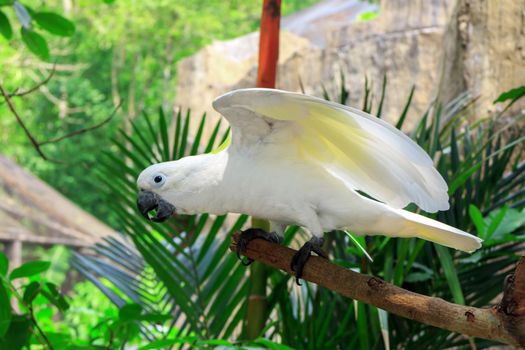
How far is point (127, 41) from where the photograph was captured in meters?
6.65

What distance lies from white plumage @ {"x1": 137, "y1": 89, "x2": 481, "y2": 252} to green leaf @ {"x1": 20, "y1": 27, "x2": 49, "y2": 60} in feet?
1.29

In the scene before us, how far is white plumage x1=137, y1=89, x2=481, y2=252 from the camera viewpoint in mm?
742

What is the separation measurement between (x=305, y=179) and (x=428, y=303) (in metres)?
0.20

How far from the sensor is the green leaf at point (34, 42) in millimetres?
1017

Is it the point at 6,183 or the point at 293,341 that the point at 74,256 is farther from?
the point at 6,183

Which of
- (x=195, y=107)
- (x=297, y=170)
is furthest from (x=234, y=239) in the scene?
(x=195, y=107)

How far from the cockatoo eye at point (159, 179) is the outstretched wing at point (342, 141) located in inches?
3.7

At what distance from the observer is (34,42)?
103 cm

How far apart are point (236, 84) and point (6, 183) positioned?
4.77ft

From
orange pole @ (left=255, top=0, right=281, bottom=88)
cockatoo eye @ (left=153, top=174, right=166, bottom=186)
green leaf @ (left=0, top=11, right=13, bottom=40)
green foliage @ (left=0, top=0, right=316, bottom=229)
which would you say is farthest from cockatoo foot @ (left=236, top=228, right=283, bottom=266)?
green foliage @ (left=0, top=0, right=316, bottom=229)

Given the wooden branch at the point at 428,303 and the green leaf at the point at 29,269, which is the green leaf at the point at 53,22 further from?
the wooden branch at the point at 428,303

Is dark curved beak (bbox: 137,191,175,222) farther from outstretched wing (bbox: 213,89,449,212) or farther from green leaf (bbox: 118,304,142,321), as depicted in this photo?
green leaf (bbox: 118,304,142,321)

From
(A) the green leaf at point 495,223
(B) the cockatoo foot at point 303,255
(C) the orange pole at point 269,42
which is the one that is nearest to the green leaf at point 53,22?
(C) the orange pole at point 269,42

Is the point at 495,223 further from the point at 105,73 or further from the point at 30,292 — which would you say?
the point at 105,73
